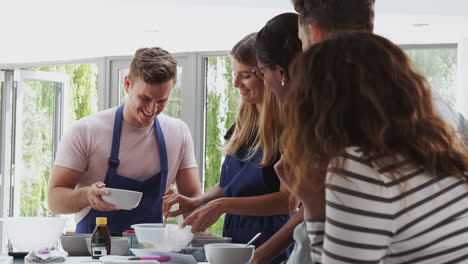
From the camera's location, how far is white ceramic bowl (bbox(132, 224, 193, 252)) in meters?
2.35

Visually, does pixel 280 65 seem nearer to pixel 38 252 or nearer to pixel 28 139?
pixel 38 252

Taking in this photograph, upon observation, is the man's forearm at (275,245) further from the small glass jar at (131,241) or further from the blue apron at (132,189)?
the blue apron at (132,189)

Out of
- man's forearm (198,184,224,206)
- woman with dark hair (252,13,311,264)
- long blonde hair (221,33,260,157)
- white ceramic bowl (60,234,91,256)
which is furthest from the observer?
man's forearm (198,184,224,206)

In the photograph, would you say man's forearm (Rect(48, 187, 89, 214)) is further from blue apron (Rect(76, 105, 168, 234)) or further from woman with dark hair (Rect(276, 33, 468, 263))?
woman with dark hair (Rect(276, 33, 468, 263))

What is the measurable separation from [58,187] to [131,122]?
1.43 feet

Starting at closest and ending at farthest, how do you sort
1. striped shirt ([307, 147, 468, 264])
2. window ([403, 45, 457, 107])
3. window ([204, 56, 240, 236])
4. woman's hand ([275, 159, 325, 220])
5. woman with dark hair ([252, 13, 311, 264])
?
striped shirt ([307, 147, 468, 264]), woman's hand ([275, 159, 325, 220]), woman with dark hair ([252, 13, 311, 264]), window ([403, 45, 457, 107]), window ([204, 56, 240, 236])

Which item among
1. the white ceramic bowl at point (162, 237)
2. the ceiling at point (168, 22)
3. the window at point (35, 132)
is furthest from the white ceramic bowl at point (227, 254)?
the window at point (35, 132)

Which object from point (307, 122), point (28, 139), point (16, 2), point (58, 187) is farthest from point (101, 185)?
point (28, 139)

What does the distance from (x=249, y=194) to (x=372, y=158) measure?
1568 mm

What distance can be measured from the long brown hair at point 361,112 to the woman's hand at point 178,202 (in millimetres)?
1345

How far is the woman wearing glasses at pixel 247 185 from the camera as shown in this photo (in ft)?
8.37

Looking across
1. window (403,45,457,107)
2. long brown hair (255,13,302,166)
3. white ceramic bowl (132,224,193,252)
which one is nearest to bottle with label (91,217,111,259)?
white ceramic bowl (132,224,193,252)

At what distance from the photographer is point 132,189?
3.13 metres

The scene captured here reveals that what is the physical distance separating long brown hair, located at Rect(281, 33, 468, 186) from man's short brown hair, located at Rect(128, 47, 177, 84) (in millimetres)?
1922
